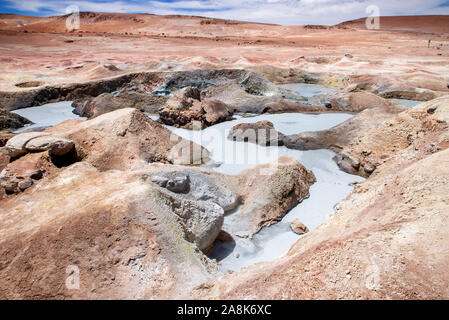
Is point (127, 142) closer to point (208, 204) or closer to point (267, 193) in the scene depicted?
point (208, 204)

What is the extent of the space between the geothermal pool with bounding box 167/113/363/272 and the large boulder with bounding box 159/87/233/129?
0.25 m

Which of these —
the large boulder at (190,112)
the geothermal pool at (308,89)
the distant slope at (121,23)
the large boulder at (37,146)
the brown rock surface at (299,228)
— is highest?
the distant slope at (121,23)

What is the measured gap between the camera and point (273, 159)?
580cm

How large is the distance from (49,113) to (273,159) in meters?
7.51

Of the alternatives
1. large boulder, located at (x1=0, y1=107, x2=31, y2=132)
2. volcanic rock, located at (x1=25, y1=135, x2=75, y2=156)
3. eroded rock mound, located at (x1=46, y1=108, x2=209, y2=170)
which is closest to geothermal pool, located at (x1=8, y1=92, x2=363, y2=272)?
large boulder, located at (x1=0, y1=107, x2=31, y2=132)

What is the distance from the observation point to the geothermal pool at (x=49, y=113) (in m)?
8.53

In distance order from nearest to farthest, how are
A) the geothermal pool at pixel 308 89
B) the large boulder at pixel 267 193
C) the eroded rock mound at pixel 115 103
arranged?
1. the large boulder at pixel 267 193
2. the eroded rock mound at pixel 115 103
3. the geothermal pool at pixel 308 89

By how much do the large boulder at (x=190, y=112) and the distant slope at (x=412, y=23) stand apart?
A: 43111 mm

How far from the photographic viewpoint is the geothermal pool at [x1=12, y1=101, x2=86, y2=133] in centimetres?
853

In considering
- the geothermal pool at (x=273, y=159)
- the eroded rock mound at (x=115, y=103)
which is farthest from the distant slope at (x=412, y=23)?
the eroded rock mound at (x=115, y=103)

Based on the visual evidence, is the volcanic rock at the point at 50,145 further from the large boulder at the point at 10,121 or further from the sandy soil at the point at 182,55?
the sandy soil at the point at 182,55

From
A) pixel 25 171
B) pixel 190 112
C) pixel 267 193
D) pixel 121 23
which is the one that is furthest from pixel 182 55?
pixel 121 23
